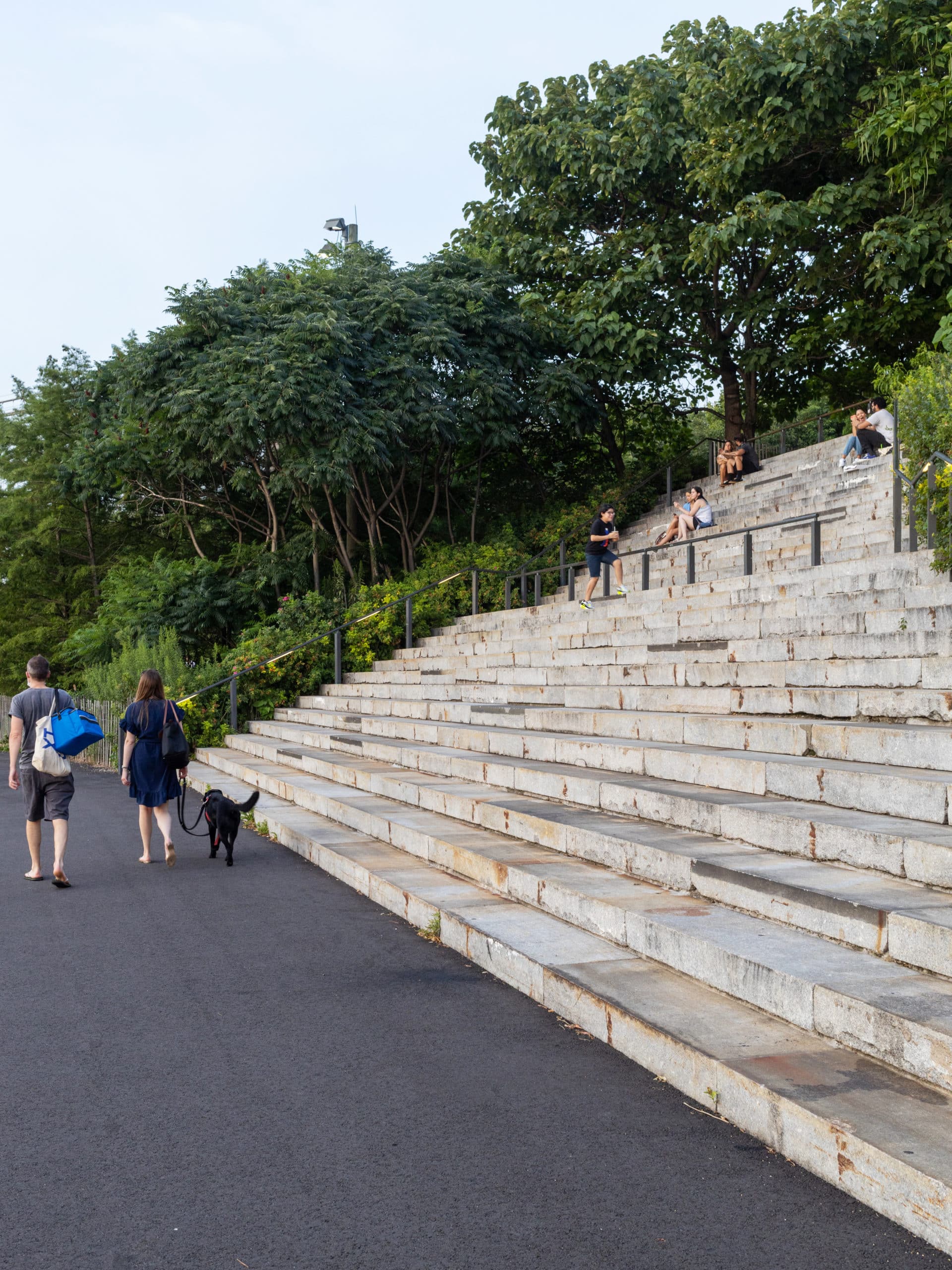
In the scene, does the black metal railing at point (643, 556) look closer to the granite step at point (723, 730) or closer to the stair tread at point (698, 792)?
the granite step at point (723, 730)

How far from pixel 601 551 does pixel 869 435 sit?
5034 mm

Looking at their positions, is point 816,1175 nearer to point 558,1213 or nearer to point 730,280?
point 558,1213

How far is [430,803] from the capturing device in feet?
32.1

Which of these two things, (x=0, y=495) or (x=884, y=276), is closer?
(x=884, y=276)

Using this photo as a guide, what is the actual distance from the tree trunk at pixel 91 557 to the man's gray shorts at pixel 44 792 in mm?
27428

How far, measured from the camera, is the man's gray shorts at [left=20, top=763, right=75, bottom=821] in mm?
9094

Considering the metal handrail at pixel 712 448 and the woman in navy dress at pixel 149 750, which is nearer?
the woman in navy dress at pixel 149 750

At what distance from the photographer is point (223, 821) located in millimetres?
9586

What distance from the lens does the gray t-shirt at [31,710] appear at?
910 centimetres

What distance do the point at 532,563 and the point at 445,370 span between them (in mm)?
4790

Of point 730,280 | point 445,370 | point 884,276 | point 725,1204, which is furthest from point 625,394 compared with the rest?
point 725,1204

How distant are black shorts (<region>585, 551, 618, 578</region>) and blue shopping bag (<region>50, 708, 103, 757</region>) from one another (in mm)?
10178

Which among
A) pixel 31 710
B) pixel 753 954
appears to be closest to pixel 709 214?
pixel 31 710

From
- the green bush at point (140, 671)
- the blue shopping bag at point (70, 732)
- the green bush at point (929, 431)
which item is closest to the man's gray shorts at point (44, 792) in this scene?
the blue shopping bag at point (70, 732)
